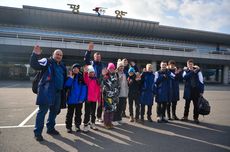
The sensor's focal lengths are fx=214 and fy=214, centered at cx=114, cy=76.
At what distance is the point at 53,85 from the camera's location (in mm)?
4918

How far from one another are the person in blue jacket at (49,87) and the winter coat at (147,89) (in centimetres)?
254

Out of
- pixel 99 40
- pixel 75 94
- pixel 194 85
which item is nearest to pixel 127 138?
pixel 75 94

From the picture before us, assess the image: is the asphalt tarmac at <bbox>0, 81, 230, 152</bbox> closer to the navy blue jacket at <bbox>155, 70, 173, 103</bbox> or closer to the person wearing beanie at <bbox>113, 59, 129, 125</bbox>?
the person wearing beanie at <bbox>113, 59, 129, 125</bbox>

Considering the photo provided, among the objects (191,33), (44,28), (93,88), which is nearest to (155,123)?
(93,88)

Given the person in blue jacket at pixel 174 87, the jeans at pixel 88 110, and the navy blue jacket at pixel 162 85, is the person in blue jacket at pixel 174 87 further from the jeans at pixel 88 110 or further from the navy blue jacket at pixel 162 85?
the jeans at pixel 88 110

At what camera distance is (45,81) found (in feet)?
15.7

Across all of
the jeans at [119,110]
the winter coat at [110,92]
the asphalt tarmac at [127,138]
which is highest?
the winter coat at [110,92]

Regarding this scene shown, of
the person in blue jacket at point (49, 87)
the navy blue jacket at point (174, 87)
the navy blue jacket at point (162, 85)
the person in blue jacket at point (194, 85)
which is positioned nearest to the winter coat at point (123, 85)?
the navy blue jacket at point (162, 85)

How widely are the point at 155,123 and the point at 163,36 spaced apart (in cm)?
3741

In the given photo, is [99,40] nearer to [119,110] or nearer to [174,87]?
[174,87]

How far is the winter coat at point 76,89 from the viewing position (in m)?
5.38

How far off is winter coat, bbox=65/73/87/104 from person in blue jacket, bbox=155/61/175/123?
2.45 m

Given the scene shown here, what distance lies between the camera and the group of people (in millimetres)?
4820

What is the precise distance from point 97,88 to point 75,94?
2.27ft
